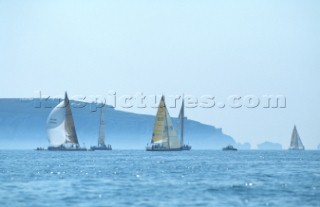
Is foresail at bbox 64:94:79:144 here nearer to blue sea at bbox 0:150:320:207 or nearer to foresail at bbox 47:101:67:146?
foresail at bbox 47:101:67:146

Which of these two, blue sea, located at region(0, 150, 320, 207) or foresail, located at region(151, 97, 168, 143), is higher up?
foresail, located at region(151, 97, 168, 143)

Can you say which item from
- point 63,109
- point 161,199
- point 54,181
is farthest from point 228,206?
point 63,109

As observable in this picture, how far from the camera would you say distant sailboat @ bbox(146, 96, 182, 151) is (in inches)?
6609

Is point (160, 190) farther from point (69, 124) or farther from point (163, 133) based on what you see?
point (69, 124)

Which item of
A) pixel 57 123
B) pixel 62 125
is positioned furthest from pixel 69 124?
pixel 57 123

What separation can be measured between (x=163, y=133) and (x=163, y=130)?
1000 mm

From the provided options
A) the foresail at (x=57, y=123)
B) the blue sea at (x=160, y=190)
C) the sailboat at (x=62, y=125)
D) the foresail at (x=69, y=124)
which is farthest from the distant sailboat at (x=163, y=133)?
the blue sea at (x=160, y=190)

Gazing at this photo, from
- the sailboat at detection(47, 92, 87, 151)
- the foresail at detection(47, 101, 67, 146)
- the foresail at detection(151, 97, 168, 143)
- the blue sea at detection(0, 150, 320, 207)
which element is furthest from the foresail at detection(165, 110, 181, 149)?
the blue sea at detection(0, 150, 320, 207)

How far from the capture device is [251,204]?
5425 cm

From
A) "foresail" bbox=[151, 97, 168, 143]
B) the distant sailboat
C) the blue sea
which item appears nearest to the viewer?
the blue sea

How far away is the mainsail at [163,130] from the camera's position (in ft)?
550

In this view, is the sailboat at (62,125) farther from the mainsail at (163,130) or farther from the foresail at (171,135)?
the foresail at (171,135)

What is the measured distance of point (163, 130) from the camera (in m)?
172

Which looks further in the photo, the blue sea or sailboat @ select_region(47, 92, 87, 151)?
sailboat @ select_region(47, 92, 87, 151)
